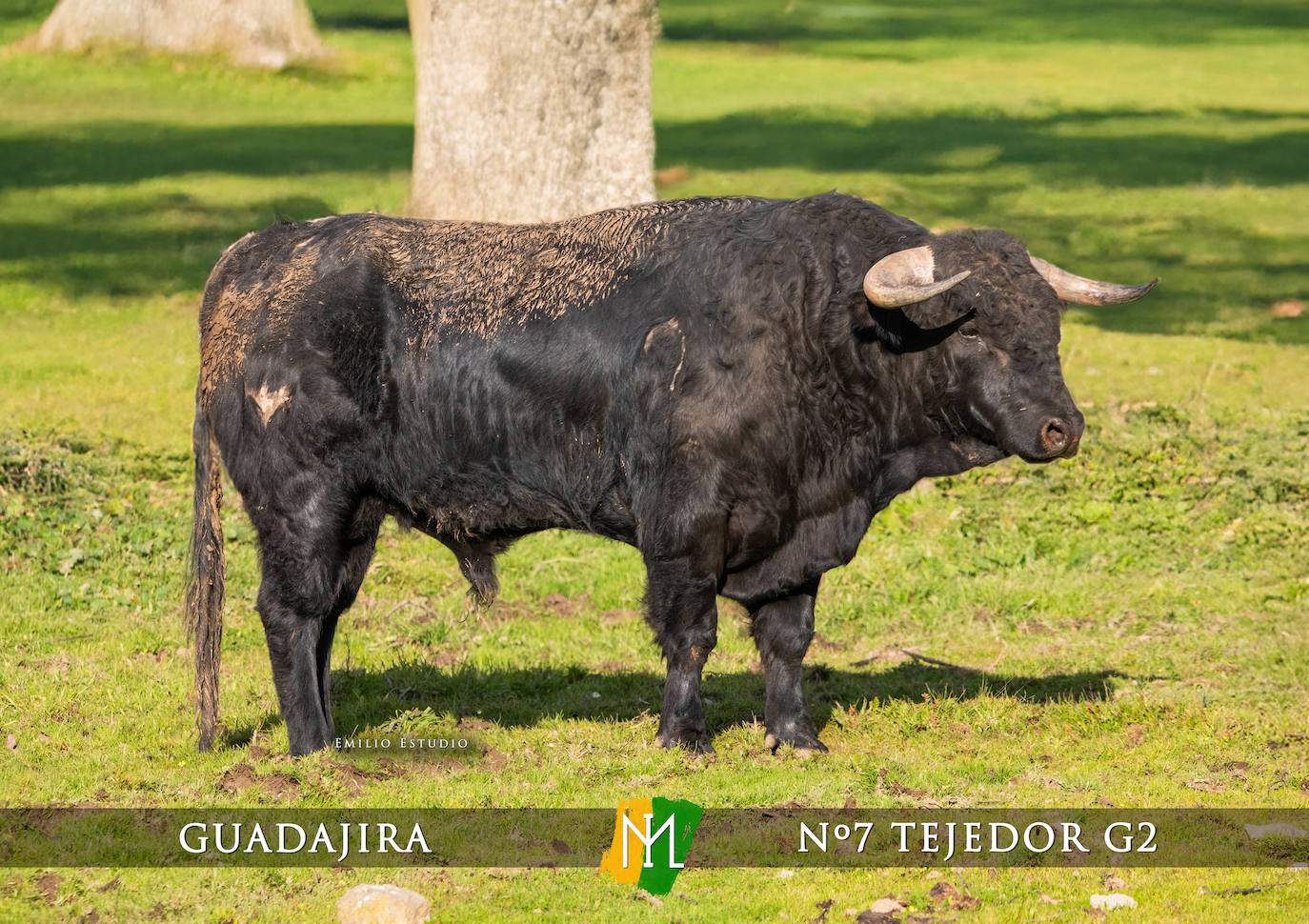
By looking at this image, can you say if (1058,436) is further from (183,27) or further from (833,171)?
(183,27)

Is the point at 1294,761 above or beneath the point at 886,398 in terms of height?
beneath

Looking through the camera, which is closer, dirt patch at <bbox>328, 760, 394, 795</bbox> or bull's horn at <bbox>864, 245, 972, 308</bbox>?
bull's horn at <bbox>864, 245, 972, 308</bbox>

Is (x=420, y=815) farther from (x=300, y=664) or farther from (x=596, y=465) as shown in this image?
(x=596, y=465)

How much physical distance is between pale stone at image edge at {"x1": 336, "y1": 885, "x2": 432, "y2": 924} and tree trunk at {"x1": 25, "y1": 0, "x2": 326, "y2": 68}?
84.2 ft

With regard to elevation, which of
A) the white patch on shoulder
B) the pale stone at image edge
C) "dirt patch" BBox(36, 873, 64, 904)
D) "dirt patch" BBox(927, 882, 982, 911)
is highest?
the white patch on shoulder

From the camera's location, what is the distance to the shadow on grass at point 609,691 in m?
8.28

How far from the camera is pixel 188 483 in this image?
11.7m

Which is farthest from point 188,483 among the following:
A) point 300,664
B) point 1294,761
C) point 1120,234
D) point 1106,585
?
point 1120,234

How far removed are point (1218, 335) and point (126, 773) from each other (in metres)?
13.2

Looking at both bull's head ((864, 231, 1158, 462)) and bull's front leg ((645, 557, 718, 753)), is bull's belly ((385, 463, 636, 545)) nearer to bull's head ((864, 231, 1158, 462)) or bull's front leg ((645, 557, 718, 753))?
bull's front leg ((645, 557, 718, 753))

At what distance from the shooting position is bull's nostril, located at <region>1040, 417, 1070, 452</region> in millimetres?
6926

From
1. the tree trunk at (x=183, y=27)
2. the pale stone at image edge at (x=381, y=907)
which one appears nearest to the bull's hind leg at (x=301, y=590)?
the pale stone at image edge at (x=381, y=907)

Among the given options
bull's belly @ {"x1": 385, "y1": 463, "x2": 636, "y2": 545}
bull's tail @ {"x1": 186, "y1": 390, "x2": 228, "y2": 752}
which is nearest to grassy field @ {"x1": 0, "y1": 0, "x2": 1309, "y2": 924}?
bull's tail @ {"x1": 186, "y1": 390, "x2": 228, "y2": 752}

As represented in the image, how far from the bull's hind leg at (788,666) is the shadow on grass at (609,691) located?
41 cm
